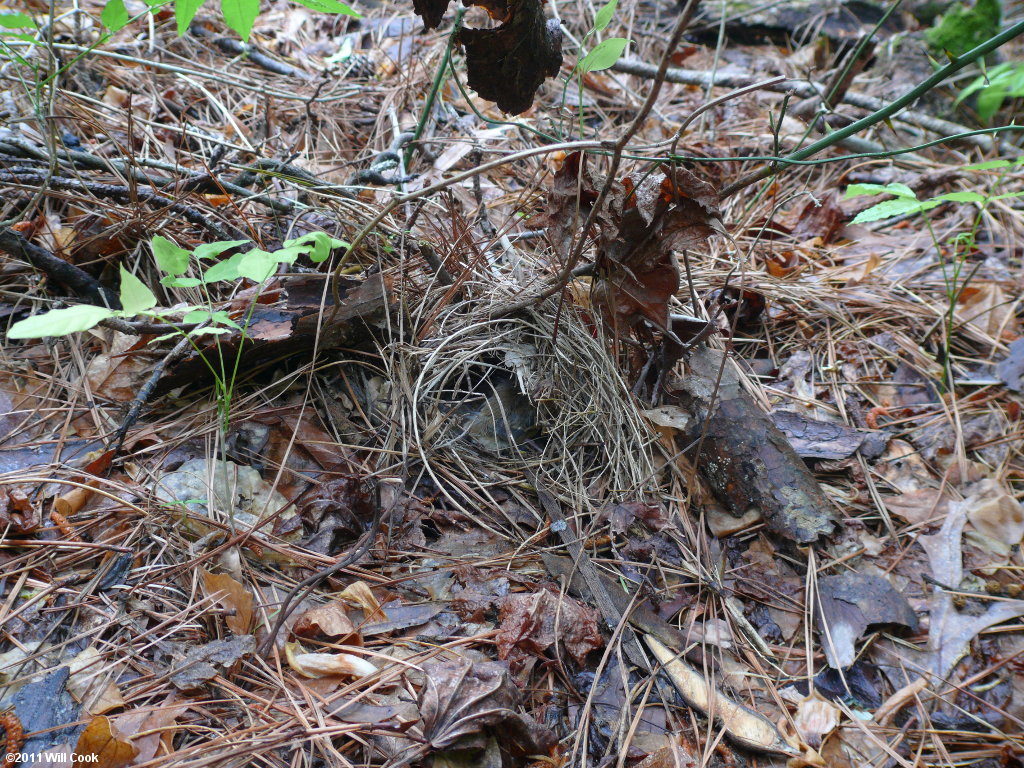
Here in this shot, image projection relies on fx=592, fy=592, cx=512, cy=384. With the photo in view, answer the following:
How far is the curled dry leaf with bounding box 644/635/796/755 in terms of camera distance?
1.28 m

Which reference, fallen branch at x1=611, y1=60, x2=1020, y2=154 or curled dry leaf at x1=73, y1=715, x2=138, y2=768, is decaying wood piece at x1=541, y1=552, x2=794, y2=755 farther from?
fallen branch at x1=611, y1=60, x2=1020, y2=154

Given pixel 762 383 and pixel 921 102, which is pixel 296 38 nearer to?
pixel 762 383

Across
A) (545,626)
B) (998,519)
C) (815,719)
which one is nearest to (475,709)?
(545,626)

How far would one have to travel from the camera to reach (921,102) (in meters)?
3.53

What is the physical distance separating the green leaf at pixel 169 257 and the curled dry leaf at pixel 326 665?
0.88m

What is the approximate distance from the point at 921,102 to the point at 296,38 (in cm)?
373

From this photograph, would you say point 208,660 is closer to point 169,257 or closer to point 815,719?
point 169,257

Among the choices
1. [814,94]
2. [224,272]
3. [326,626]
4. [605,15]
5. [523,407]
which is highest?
[605,15]

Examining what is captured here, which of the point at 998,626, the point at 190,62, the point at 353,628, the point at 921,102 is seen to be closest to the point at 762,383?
the point at 998,626

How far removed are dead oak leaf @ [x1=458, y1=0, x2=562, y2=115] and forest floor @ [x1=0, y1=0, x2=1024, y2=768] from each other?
0.05ft

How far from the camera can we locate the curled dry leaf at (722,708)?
4.21ft

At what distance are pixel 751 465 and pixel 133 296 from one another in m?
1.56

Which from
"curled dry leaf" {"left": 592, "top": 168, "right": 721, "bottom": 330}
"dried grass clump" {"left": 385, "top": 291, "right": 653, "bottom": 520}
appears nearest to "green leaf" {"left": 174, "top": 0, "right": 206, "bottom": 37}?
"dried grass clump" {"left": 385, "top": 291, "right": 653, "bottom": 520}

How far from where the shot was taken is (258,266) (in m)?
1.18
